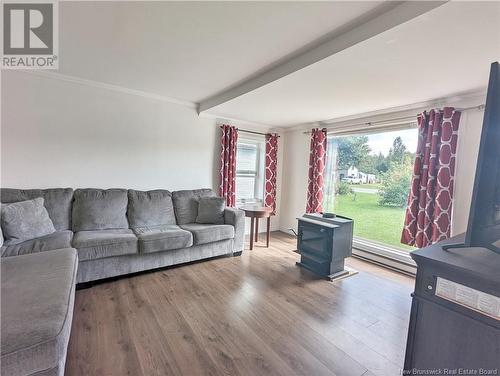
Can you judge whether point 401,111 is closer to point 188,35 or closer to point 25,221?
point 188,35

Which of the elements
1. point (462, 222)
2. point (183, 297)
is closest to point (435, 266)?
point (183, 297)

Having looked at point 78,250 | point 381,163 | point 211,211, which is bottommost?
point 78,250

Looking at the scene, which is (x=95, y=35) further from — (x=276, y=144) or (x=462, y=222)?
(x=462, y=222)

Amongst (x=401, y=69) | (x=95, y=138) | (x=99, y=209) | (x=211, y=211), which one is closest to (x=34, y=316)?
(x=99, y=209)

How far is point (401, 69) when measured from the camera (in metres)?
1.99

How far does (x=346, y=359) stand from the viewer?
152cm

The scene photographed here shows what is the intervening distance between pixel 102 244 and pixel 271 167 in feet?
10.3

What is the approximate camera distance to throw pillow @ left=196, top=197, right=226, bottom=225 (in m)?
3.32

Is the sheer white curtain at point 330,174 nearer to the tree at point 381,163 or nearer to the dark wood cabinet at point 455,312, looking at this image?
the tree at point 381,163

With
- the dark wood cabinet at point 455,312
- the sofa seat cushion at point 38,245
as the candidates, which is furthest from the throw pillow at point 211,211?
the dark wood cabinet at point 455,312

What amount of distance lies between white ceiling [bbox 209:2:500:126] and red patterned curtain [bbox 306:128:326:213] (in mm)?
627

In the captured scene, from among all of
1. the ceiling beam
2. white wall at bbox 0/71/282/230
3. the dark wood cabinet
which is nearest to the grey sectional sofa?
white wall at bbox 0/71/282/230

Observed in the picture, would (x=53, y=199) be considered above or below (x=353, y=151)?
below

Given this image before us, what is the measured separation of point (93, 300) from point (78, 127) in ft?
6.77
